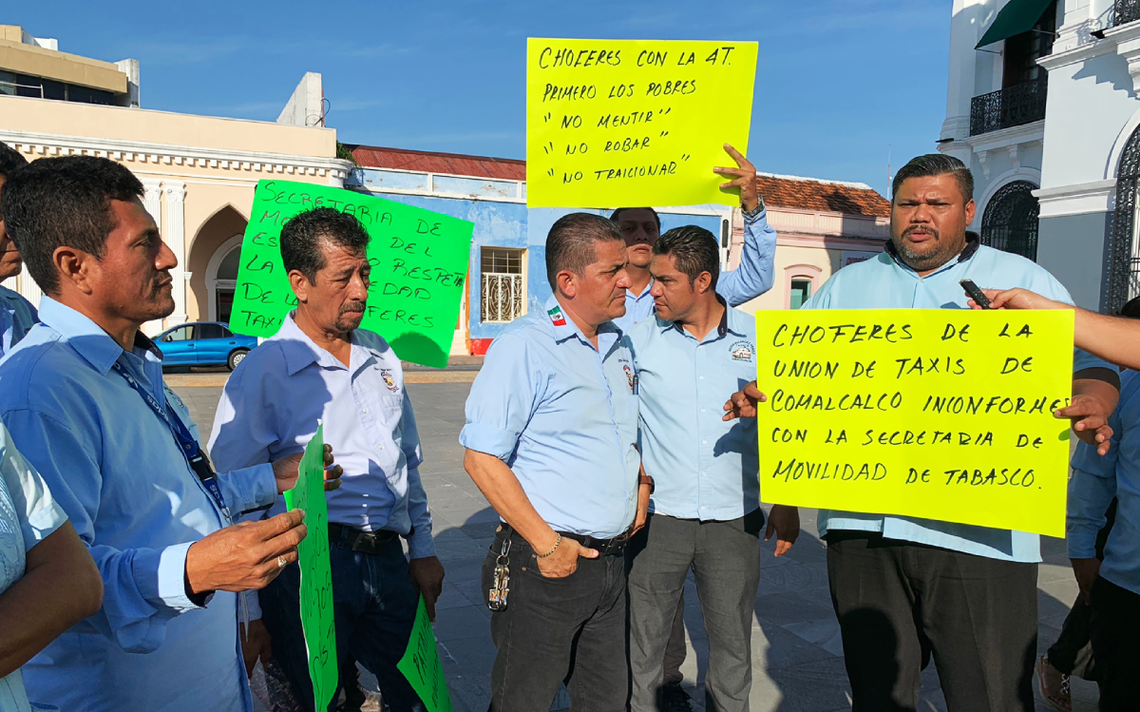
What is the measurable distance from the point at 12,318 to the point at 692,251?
241cm

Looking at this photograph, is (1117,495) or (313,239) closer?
(313,239)

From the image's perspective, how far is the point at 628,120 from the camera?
2.86 metres

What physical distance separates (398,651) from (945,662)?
178 cm

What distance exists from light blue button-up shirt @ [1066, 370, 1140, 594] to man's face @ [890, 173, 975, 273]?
896mm

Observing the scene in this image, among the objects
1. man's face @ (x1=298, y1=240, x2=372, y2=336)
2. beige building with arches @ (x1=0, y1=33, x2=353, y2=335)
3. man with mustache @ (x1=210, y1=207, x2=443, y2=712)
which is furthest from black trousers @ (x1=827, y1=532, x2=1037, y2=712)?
beige building with arches @ (x1=0, y1=33, x2=353, y2=335)

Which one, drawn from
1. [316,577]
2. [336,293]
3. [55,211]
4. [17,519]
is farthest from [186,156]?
[17,519]

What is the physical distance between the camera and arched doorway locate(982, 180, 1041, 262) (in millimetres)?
16594

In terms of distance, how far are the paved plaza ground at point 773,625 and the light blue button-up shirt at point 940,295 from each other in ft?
4.26

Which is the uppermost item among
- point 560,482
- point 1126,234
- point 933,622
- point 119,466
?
point 1126,234

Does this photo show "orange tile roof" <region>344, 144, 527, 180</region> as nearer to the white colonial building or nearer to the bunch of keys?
the white colonial building

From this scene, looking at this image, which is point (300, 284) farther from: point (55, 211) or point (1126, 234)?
point (1126, 234)

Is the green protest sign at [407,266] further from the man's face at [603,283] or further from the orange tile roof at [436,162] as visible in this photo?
the orange tile roof at [436,162]

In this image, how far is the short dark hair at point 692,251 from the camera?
284cm

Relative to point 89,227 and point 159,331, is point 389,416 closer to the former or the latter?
point 89,227
